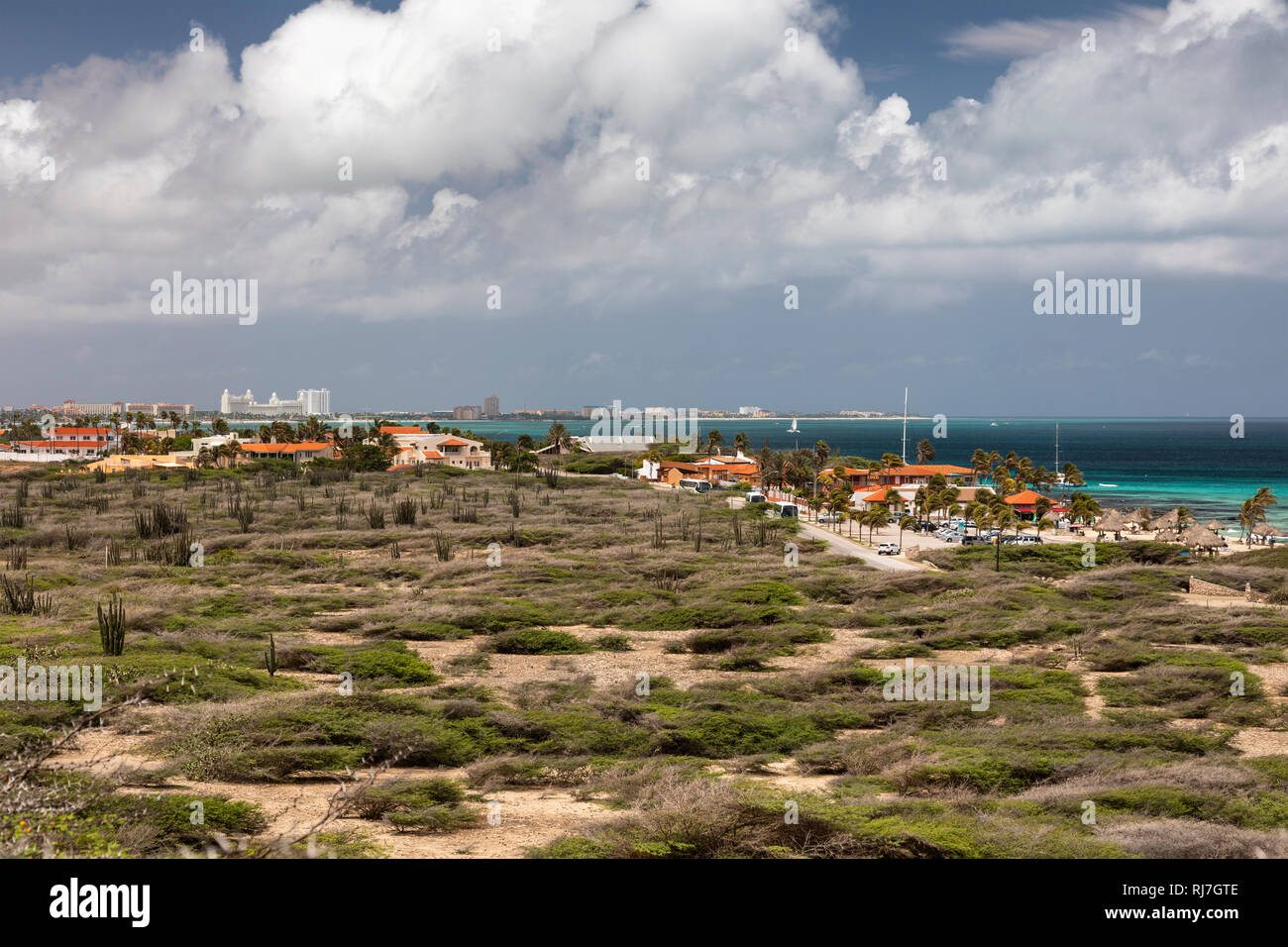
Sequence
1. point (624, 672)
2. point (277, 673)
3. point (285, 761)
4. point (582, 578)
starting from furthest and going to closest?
point (582, 578), point (624, 672), point (277, 673), point (285, 761)

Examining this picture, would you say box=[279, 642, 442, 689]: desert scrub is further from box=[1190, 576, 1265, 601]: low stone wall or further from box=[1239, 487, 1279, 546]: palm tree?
box=[1239, 487, 1279, 546]: palm tree

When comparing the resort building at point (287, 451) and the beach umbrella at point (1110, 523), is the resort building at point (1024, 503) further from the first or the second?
the resort building at point (287, 451)

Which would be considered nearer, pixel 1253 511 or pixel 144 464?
pixel 1253 511

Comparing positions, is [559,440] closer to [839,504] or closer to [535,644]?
[839,504]

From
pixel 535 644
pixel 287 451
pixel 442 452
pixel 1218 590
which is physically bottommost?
pixel 1218 590

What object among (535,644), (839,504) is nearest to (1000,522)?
(839,504)

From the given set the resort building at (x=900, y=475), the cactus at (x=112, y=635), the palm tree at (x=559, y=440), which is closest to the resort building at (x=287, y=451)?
the palm tree at (x=559, y=440)

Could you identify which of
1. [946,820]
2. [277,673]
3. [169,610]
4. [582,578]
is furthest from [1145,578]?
[169,610]

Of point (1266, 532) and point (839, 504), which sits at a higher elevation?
point (839, 504)
